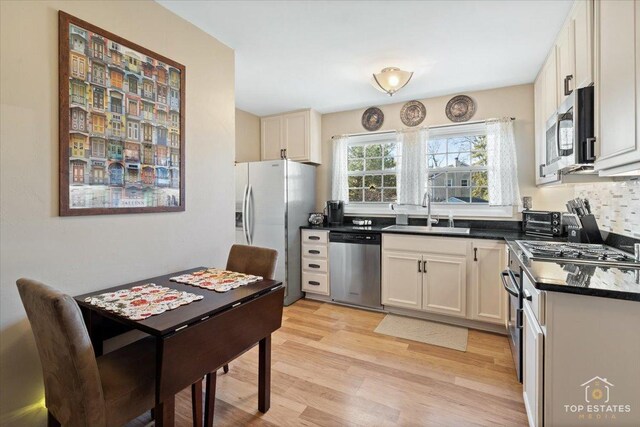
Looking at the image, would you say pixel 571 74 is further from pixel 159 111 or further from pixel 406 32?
pixel 159 111

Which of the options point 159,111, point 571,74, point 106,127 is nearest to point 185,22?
point 159,111

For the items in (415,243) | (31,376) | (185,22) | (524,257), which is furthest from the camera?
(415,243)

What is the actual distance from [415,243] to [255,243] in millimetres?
1860

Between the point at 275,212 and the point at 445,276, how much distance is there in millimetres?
1946

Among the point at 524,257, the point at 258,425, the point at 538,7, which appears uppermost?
the point at 538,7

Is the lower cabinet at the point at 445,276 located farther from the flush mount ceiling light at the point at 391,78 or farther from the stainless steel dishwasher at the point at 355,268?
the flush mount ceiling light at the point at 391,78

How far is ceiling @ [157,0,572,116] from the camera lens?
1.93 meters

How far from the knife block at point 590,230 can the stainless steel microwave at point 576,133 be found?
54 centimetres

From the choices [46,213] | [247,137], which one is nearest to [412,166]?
[247,137]

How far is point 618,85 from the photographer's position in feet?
4.41

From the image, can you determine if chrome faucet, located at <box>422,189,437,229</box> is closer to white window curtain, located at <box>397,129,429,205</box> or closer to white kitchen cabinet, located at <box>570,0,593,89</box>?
white window curtain, located at <box>397,129,429,205</box>

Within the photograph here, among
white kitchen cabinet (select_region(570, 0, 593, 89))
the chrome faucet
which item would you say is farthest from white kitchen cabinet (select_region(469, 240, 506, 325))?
white kitchen cabinet (select_region(570, 0, 593, 89))

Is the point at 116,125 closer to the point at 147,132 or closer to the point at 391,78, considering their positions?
the point at 147,132

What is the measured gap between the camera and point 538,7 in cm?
Result: 190
